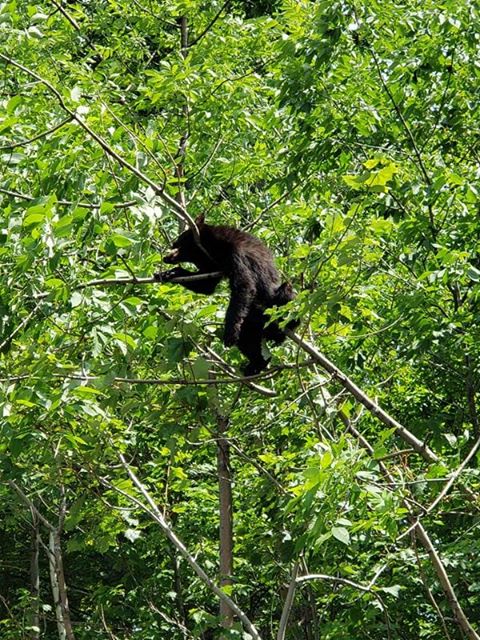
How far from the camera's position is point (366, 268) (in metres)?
5.27

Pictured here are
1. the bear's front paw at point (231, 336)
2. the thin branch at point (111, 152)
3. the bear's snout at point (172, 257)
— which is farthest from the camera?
the bear's snout at point (172, 257)

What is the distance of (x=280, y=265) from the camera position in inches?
266

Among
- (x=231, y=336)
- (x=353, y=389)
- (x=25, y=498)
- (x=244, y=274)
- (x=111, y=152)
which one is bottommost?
(x=25, y=498)

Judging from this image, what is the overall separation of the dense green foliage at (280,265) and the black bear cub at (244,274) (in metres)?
0.16

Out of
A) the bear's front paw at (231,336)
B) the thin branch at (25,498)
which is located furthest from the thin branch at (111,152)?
the thin branch at (25,498)

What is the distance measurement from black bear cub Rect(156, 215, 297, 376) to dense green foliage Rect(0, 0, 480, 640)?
0.52 ft

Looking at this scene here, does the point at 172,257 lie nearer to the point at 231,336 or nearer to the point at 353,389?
the point at 231,336

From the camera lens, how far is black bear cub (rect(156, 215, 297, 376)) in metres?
5.82

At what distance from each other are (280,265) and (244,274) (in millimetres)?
977

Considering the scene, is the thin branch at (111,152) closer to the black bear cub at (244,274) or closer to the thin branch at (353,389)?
the thin branch at (353,389)

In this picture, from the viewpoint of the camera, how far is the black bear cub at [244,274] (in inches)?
229

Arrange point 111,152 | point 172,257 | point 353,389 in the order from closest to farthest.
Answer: point 111,152
point 353,389
point 172,257

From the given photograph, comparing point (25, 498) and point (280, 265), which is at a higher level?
point (280, 265)

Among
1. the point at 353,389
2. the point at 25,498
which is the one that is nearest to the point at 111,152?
the point at 353,389
